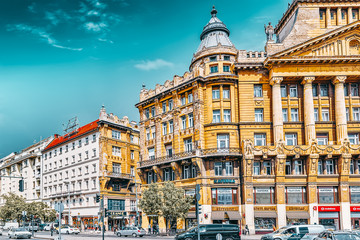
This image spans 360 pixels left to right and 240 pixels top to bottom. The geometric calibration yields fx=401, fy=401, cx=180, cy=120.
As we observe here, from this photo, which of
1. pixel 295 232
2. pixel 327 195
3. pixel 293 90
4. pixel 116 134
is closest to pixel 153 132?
pixel 116 134

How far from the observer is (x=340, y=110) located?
51469 mm

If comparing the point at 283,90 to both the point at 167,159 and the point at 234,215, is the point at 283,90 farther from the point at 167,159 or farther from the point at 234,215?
the point at 167,159

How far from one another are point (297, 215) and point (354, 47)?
23449 mm

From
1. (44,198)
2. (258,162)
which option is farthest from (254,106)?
(44,198)

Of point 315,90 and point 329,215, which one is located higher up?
point 315,90

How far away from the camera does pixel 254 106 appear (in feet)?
177

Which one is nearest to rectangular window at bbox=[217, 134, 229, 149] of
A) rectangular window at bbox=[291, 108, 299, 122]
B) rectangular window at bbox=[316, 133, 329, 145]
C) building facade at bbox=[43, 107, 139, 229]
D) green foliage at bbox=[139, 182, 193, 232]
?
green foliage at bbox=[139, 182, 193, 232]

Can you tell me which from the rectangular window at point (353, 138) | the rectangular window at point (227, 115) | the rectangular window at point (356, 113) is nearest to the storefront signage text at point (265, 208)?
the rectangular window at point (227, 115)

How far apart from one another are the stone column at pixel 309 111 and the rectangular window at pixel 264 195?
7.80m

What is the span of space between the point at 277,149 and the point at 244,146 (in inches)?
162

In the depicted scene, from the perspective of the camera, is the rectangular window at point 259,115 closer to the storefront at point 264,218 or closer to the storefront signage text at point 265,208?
the storefront signage text at point 265,208

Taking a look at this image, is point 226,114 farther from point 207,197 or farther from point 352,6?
point 352,6

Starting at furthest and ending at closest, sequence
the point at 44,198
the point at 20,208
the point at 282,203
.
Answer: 1. the point at 44,198
2. the point at 20,208
3. the point at 282,203

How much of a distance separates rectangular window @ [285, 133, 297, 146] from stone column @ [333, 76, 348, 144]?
526 centimetres
